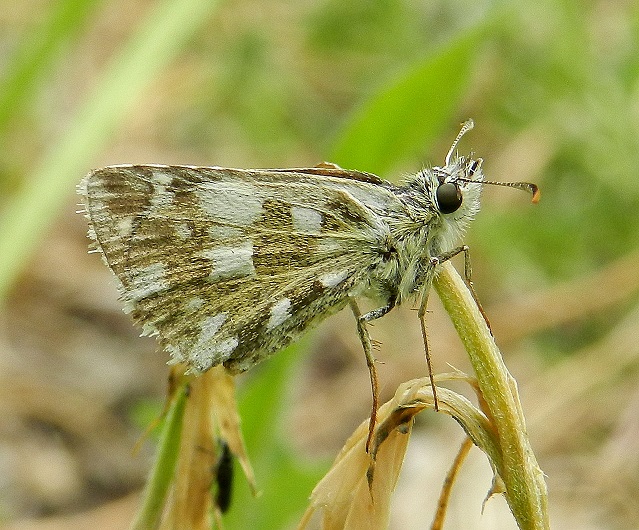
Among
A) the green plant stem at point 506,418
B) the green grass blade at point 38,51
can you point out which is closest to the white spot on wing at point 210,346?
the green plant stem at point 506,418

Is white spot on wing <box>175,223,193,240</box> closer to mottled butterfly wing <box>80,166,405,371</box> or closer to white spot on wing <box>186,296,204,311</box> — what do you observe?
mottled butterfly wing <box>80,166,405,371</box>

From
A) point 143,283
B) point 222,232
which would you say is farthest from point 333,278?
point 143,283

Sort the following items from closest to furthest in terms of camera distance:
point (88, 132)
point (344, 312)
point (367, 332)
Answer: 1. point (367, 332)
2. point (88, 132)
3. point (344, 312)

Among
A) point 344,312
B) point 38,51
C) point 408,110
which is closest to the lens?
point 408,110

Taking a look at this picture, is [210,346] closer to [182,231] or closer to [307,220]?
[182,231]

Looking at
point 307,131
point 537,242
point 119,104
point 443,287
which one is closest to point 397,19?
point 307,131

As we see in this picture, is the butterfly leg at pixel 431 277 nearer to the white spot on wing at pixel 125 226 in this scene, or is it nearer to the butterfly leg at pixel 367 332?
the butterfly leg at pixel 367 332
